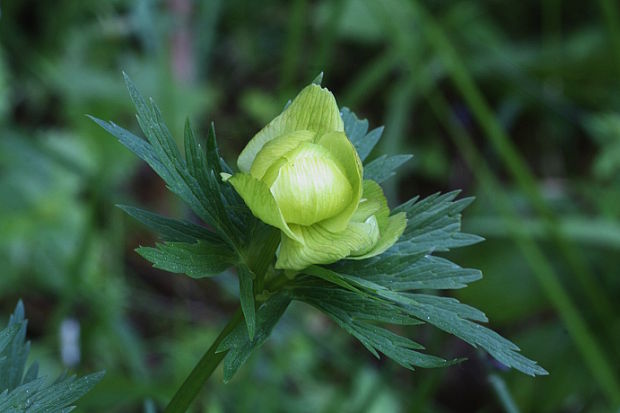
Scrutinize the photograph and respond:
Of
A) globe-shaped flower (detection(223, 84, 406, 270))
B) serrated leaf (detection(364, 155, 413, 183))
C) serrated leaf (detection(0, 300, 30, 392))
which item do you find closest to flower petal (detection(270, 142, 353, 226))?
globe-shaped flower (detection(223, 84, 406, 270))

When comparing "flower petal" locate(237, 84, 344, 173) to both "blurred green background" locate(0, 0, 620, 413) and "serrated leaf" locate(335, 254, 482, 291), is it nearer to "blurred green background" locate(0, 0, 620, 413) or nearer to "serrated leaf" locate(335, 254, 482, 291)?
"serrated leaf" locate(335, 254, 482, 291)

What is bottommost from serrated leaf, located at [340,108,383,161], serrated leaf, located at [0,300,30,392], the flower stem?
serrated leaf, located at [0,300,30,392]

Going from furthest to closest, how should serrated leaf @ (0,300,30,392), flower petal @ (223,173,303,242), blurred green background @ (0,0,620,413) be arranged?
blurred green background @ (0,0,620,413) < serrated leaf @ (0,300,30,392) < flower petal @ (223,173,303,242)

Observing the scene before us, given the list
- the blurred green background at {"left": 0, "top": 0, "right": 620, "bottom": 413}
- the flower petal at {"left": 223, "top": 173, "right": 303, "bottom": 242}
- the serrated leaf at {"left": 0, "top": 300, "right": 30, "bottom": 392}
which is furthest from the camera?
the blurred green background at {"left": 0, "top": 0, "right": 620, "bottom": 413}

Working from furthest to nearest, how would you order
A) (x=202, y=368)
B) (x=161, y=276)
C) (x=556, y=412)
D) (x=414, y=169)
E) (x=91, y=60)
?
(x=414, y=169) → (x=91, y=60) → (x=161, y=276) → (x=556, y=412) → (x=202, y=368)

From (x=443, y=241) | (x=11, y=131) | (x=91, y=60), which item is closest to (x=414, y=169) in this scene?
(x=91, y=60)

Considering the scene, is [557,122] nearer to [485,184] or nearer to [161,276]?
[485,184]
